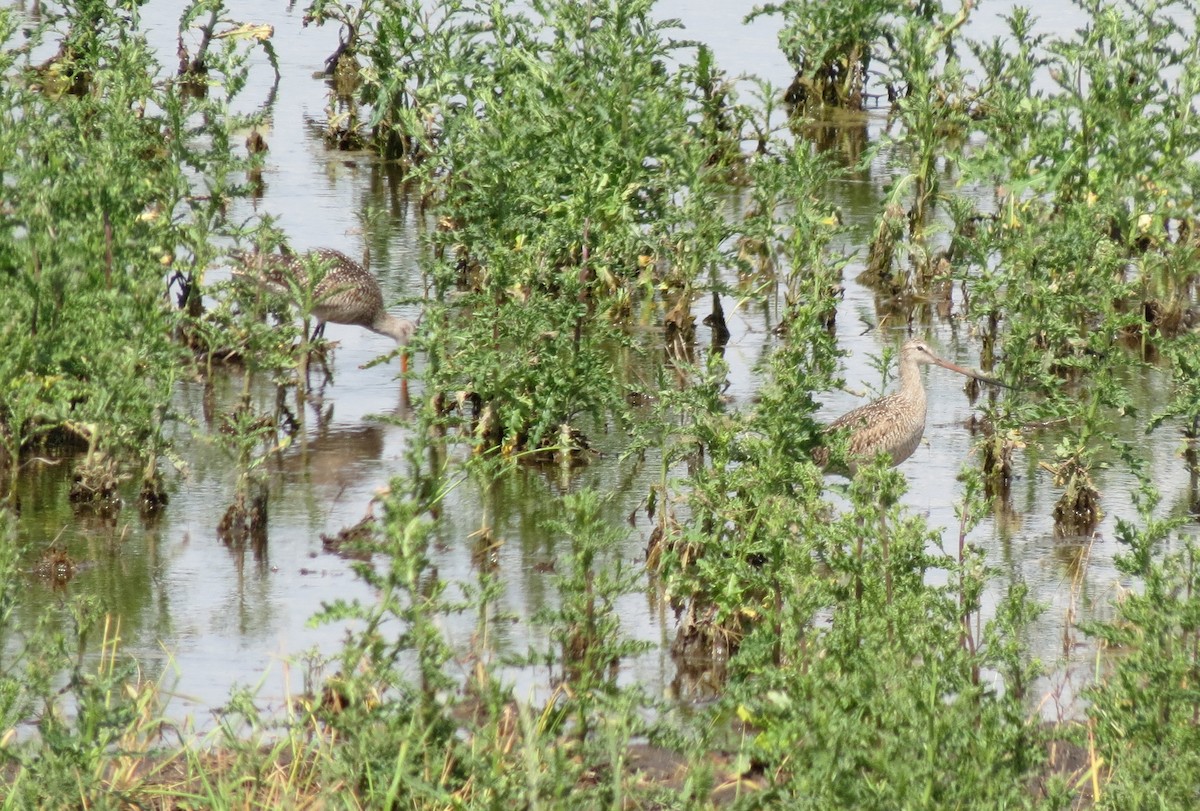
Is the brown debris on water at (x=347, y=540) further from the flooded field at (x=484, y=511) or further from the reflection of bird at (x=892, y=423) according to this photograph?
the reflection of bird at (x=892, y=423)

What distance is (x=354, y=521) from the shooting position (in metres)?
7.64

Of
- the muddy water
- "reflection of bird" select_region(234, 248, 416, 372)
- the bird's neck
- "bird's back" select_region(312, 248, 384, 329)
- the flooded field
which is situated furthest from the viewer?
"bird's back" select_region(312, 248, 384, 329)

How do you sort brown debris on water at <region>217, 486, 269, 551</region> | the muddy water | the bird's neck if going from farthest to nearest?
1. the bird's neck
2. brown debris on water at <region>217, 486, 269, 551</region>
3. the muddy water

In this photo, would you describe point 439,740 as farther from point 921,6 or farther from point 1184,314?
point 921,6

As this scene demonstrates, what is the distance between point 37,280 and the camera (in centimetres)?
719

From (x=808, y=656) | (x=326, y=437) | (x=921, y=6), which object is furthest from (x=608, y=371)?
(x=921, y=6)

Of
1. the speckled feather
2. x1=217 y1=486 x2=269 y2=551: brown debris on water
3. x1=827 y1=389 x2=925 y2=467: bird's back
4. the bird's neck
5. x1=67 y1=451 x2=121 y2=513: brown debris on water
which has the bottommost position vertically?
x1=217 y1=486 x2=269 y2=551: brown debris on water

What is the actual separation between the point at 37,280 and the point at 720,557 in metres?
2.74

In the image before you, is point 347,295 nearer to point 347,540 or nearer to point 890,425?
point 347,540

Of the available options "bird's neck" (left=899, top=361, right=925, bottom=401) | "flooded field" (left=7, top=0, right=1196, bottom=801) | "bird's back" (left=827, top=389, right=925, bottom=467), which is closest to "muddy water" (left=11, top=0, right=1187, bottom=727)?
"flooded field" (left=7, top=0, right=1196, bottom=801)

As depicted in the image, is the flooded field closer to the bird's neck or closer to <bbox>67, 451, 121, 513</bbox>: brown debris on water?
<bbox>67, 451, 121, 513</bbox>: brown debris on water

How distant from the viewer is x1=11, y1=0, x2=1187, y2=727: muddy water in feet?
21.0

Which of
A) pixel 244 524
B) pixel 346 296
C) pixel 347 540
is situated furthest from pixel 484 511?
pixel 346 296

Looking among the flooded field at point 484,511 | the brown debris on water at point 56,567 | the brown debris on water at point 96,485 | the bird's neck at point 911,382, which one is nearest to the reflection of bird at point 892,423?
the bird's neck at point 911,382
